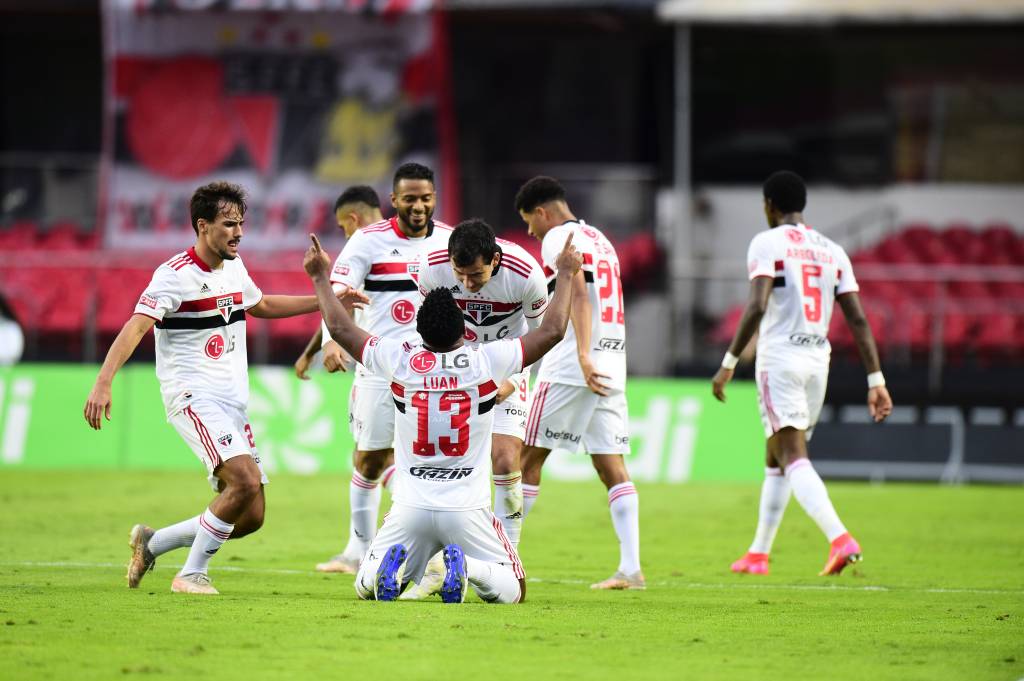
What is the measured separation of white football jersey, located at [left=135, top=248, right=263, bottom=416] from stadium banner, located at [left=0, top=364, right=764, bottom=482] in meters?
9.82

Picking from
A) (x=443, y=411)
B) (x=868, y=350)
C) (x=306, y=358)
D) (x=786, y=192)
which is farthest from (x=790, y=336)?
(x=443, y=411)

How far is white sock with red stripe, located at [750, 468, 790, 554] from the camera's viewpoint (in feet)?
36.2

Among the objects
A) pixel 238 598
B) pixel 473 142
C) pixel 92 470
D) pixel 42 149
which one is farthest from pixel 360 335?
pixel 42 149

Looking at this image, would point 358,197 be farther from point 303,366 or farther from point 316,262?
point 316,262

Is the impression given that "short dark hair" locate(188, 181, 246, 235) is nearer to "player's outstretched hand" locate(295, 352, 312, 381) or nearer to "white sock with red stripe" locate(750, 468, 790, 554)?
"player's outstretched hand" locate(295, 352, 312, 381)

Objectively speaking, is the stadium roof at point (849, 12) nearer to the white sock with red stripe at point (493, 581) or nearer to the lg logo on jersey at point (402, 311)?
the lg logo on jersey at point (402, 311)

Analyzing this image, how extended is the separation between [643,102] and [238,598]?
20.4 meters

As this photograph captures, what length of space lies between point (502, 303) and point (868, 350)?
286cm

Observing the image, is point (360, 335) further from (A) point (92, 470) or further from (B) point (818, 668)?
(A) point (92, 470)

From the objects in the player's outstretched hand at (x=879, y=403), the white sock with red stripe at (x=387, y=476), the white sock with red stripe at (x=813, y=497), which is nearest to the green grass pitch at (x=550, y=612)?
the white sock with red stripe at (x=813, y=497)

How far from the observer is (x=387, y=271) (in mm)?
10117

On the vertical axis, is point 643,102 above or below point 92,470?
above

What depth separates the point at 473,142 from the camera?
28109 millimetres

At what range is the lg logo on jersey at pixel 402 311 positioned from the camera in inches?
400
